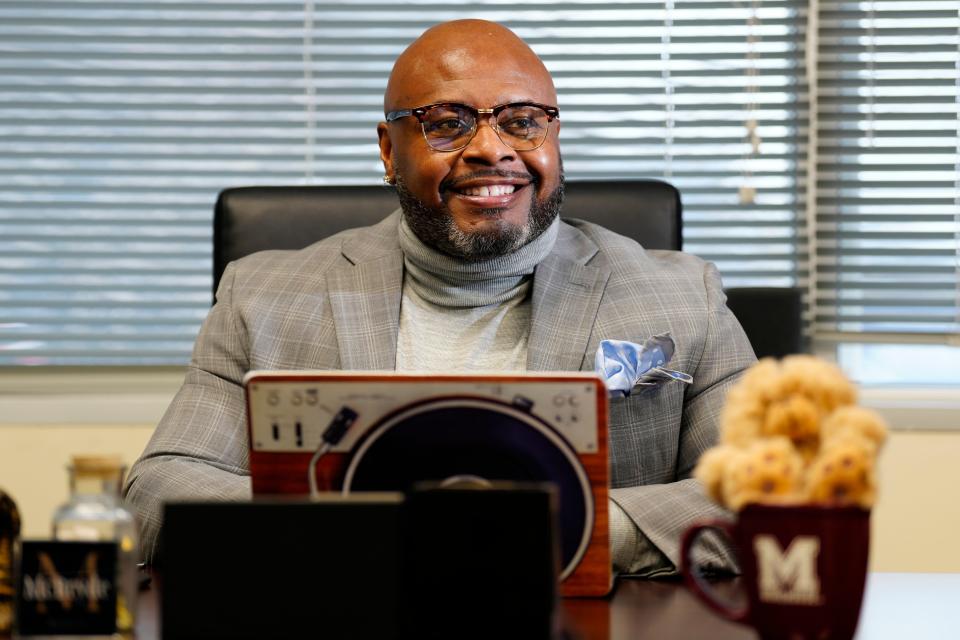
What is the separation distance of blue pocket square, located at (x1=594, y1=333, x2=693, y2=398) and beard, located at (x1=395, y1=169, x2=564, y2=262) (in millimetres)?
253

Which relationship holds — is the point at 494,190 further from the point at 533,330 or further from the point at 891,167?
the point at 891,167

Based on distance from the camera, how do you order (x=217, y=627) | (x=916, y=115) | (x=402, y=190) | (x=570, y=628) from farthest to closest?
(x=916, y=115)
(x=402, y=190)
(x=570, y=628)
(x=217, y=627)

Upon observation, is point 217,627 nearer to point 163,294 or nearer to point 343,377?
point 343,377

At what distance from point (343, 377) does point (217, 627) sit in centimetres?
21

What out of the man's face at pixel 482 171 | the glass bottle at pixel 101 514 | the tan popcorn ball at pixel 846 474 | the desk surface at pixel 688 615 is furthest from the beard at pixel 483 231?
the tan popcorn ball at pixel 846 474

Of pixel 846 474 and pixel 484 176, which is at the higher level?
pixel 484 176

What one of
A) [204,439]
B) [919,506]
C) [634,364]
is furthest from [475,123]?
[919,506]

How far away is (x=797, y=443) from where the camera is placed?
791 mm

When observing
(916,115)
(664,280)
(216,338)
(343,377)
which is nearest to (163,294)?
(216,338)

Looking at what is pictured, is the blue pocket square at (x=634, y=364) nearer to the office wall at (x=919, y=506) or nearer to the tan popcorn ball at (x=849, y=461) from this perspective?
the tan popcorn ball at (x=849, y=461)

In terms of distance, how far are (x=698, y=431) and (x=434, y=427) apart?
0.75 metres

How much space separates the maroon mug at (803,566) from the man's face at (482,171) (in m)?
1.01

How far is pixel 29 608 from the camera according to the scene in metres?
0.87

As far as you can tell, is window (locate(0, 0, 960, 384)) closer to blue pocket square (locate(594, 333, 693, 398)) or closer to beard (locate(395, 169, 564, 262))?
beard (locate(395, 169, 564, 262))
